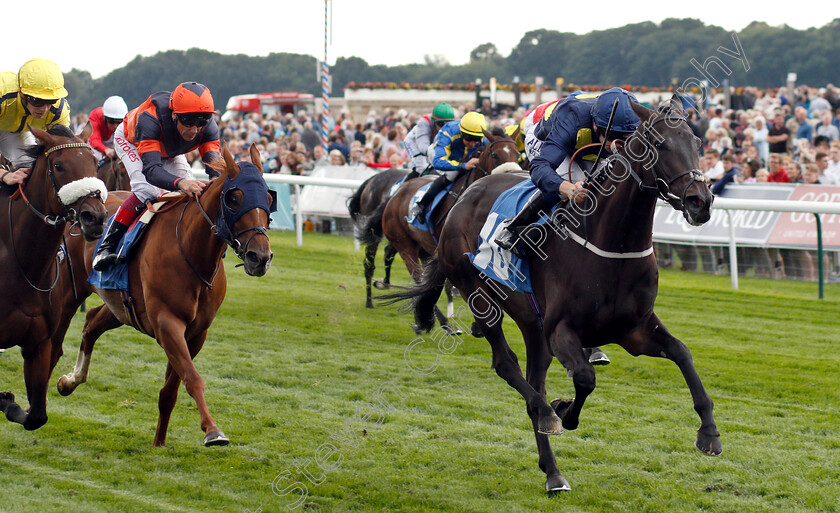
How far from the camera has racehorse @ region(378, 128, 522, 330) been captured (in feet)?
24.7

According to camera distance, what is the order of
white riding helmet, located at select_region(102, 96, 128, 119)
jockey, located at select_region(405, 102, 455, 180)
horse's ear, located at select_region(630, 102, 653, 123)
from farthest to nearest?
1. jockey, located at select_region(405, 102, 455, 180)
2. white riding helmet, located at select_region(102, 96, 128, 119)
3. horse's ear, located at select_region(630, 102, 653, 123)

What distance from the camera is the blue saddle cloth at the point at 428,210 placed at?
7945 mm

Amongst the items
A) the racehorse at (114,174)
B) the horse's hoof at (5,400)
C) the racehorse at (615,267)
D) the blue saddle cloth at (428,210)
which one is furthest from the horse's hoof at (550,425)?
the racehorse at (114,174)

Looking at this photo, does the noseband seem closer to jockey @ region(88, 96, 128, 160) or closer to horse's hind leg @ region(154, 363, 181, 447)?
horse's hind leg @ region(154, 363, 181, 447)

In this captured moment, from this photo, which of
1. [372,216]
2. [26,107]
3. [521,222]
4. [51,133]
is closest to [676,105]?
[521,222]

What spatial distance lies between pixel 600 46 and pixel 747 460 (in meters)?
33.6

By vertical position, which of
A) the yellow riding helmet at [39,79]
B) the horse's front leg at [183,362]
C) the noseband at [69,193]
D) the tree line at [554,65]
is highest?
the tree line at [554,65]

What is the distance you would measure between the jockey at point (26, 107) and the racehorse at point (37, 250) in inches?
5.5

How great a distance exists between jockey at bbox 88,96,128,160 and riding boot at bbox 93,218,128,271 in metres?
3.37

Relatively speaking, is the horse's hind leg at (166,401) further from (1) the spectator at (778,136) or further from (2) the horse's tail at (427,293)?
(1) the spectator at (778,136)

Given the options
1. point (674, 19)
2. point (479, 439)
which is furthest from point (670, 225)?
point (674, 19)

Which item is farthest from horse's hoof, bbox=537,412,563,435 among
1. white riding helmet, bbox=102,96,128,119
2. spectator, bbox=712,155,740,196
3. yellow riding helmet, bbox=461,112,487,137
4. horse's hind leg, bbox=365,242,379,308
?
spectator, bbox=712,155,740,196

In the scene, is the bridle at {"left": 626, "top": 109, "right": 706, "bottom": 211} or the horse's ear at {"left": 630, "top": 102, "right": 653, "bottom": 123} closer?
the bridle at {"left": 626, "top": 109, "right": 706, "bottom": 211}

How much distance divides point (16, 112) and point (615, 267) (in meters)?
3.21
